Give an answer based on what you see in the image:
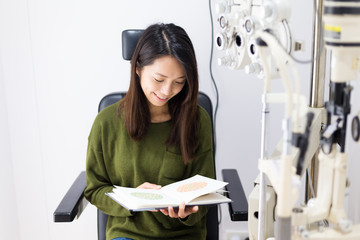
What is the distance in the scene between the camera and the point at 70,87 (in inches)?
76.9

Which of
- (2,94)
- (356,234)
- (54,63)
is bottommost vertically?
(356,234)

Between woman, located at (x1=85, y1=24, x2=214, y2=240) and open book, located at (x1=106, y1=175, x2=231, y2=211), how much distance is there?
0.42 ft

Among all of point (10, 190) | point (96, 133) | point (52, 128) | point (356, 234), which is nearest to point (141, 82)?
point (96, 133)

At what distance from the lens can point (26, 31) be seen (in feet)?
6.23

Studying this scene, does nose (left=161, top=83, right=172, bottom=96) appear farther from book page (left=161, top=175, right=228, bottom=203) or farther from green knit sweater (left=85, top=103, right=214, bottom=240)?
book page (left=161, top=175, right=228, bottom=203)

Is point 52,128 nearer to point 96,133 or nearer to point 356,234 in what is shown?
point 96,133

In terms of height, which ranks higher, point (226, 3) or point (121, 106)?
point (226, 3)

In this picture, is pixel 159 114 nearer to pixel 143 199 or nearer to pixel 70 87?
pixel 143 199

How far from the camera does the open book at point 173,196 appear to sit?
4.09 ft

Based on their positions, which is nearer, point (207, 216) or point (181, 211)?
point (181, 211)

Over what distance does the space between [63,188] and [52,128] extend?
298 mm

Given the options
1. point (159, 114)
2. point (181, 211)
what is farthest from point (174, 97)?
point (181, 211)

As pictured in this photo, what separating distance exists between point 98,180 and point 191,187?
0.37m

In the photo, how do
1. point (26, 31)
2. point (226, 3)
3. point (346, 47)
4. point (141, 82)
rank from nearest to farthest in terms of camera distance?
1. point (346, 47)
2. point (226, 3)
3. point (141, 82)
4. point (26, 31)
